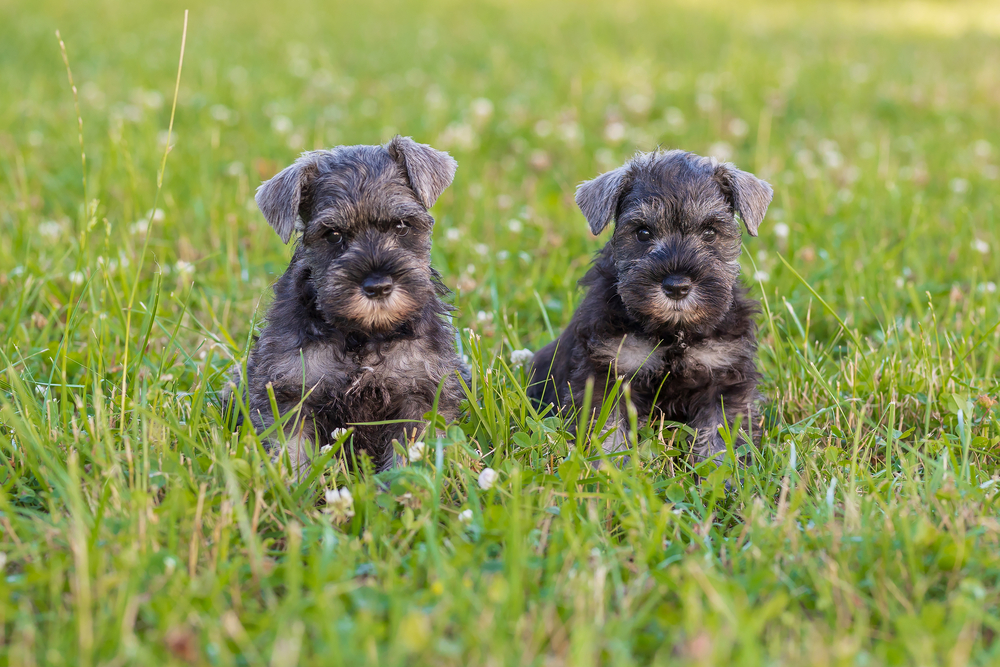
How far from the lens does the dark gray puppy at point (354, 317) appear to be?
412 cm

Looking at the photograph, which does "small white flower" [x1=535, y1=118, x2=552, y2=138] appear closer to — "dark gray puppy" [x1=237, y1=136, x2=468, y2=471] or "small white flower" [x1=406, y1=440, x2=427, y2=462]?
"dark gray puppy" [x1=237, y1=136, x2=468, y2=471]

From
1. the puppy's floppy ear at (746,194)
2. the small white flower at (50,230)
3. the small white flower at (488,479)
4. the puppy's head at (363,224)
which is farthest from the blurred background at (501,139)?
the small white flower at (488,479)

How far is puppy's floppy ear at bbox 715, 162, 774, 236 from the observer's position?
4762 millimetres

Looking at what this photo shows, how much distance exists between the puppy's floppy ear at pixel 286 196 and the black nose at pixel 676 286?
1855 mm

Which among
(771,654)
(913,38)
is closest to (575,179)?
(771,654)

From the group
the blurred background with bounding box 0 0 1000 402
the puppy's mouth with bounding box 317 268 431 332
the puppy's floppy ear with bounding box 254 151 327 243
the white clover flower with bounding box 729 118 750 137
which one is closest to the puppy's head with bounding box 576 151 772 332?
the blurred background with bounding box 0 0 1000 402

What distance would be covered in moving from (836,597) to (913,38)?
627 inches

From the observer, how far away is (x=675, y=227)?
4.67 m

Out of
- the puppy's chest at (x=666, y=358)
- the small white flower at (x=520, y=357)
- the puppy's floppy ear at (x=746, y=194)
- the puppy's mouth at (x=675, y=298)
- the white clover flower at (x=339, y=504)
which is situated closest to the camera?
the white clover flower at (x=339, y=504)

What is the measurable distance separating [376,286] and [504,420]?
96 cm

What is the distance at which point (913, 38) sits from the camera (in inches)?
639

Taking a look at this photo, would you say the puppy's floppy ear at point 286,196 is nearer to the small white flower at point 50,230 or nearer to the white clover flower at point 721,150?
the small white flower at point 50,230

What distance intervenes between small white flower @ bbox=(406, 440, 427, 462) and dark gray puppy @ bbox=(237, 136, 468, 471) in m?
0.20

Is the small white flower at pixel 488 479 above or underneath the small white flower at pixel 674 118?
underneath
